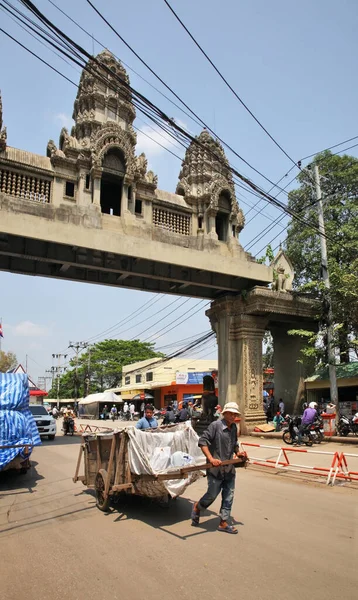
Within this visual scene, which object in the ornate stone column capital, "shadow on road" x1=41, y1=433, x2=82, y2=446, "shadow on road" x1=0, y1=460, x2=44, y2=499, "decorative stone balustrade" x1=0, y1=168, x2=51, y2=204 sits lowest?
"shadow on road" x1=41, y1=433, x2=82, y2=446

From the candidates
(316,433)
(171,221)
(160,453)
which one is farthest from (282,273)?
(160,453)

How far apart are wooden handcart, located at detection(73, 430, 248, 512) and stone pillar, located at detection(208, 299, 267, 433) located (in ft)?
38.0

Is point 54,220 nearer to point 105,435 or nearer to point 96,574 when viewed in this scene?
point 105,435

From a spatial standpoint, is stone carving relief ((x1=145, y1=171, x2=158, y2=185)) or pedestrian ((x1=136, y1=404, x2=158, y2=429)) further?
stone carving relief ((x1=145, y1=171, x2=158, y2=185))

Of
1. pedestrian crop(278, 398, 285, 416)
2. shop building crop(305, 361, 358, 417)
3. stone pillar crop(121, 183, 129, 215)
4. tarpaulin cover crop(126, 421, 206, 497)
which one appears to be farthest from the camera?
pedestrian crop(278, 398, 285, 416)

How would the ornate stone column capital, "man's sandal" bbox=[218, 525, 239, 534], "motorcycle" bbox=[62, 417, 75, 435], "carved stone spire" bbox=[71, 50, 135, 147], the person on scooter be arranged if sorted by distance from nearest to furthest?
"man's sandal" bbox=[218, 525, 239, 534] → the person on scooter → the ornate stone column capital → "carved stone spire" bbox=[71, 50, 135, 147] → "motorcycle" bbox=[62, 417, 75, 435]

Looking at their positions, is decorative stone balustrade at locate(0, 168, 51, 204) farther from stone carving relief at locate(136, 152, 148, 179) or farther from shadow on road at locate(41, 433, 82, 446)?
shadow on road at locate(41, 433, 82, 446)

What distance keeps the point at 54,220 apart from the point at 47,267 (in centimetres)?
265

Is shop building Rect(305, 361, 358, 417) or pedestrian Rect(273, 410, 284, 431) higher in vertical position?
shop building Rect(305, 361, 358, 417)

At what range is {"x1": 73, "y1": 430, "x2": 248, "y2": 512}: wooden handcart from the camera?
557 centimetres

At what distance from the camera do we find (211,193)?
18797 millimetres

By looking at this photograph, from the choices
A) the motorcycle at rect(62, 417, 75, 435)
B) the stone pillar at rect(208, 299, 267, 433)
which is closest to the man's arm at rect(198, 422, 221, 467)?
the stone pillar at rect(208, 299, 267, 433)

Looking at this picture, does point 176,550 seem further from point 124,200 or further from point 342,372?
point 342,372

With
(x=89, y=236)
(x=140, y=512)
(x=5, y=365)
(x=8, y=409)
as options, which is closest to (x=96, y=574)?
(x=140, y=512)
